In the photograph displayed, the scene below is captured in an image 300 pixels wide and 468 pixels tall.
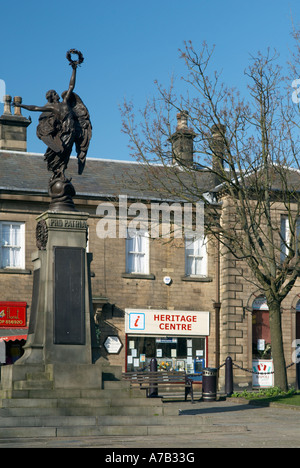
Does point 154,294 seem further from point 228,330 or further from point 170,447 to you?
point 170,447

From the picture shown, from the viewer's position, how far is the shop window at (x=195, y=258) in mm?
32531

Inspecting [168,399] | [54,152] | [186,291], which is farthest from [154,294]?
[54,152]

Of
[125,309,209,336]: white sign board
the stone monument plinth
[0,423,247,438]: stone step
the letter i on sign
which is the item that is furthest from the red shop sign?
[0,423,247,438]: stone step

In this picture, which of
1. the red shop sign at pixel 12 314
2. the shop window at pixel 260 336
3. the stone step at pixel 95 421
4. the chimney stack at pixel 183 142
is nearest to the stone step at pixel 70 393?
the stone step at pixel 95 421

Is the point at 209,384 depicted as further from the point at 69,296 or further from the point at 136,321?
the point at 69,296

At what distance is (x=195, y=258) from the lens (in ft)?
107

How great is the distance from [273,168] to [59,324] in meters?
12.2

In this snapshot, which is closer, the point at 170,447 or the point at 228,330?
the point at 170,447

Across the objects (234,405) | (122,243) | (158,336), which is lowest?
(234,405)

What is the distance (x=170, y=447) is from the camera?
474 inches

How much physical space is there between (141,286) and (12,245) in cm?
540

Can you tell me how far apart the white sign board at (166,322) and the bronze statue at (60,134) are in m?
14.7

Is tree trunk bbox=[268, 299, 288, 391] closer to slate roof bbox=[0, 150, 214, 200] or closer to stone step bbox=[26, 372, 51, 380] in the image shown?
slate roof bbox=[0, 150, 214, 200]

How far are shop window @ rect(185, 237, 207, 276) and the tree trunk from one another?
27.8 ft
